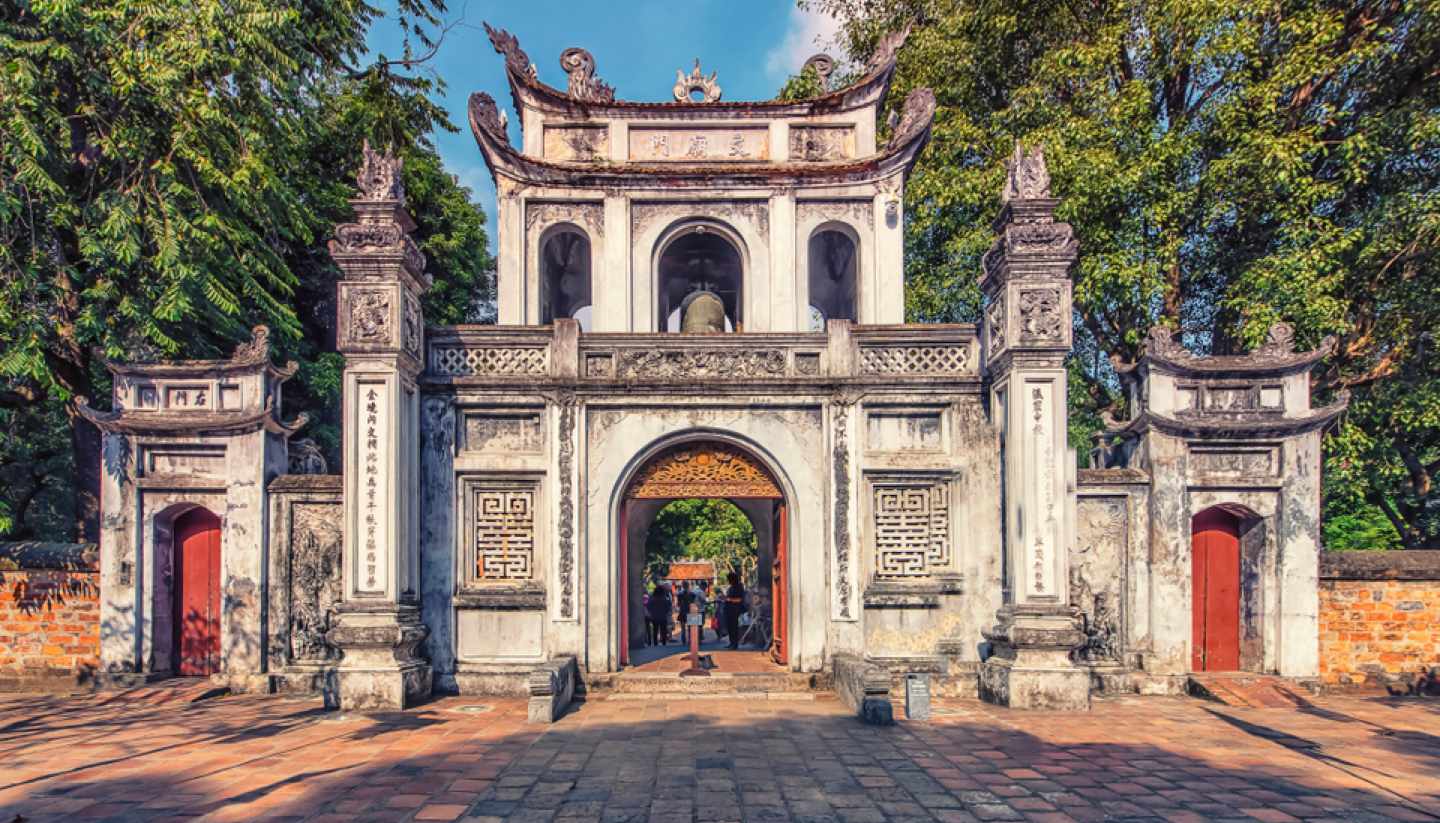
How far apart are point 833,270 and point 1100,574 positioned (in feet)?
24.0

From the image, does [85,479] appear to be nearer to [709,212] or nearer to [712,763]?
[709,212]

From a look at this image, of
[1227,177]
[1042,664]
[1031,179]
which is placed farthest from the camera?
[1227,177]

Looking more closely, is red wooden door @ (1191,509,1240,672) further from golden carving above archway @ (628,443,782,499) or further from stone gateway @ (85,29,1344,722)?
golden carving above archway @ (628,443,782,499)

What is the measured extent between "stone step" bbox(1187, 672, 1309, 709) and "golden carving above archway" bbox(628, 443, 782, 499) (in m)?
5.36

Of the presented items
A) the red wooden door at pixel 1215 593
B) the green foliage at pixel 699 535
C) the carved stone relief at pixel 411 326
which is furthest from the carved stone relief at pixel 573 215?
the green foliage at pixel 699 535

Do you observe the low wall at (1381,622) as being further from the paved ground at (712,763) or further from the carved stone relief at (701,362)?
the carved stone relief at (701,362)

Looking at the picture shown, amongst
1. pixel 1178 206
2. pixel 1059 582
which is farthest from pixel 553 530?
pixel 1178 206

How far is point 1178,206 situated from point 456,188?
1561 centimetres

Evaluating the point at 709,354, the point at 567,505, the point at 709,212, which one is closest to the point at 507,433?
the point at 567,505

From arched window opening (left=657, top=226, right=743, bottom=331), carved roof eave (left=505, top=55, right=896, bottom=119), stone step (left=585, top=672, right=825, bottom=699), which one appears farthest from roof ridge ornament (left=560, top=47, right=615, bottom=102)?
stone step (left=585, top=672, right=825, bottom=699)

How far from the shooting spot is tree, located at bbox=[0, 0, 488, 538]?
31.7 feet

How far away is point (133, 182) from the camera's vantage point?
10.8 meters

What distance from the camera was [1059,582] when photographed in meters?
9.12

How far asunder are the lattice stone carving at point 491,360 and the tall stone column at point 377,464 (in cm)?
60
